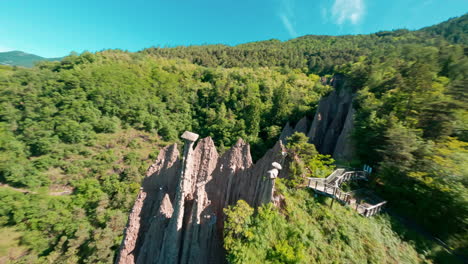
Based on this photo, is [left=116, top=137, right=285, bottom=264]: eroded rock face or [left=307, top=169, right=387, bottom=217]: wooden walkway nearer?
[left=116, top=137, right=285, bottom=264]: eroded rock face

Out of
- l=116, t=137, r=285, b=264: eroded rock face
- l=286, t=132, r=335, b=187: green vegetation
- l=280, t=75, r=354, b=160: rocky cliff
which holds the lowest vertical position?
l=116, t=137, r=285, b=264: eroded rock face

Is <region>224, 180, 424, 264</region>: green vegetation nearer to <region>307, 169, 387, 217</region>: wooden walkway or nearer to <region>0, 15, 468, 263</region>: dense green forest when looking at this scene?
<region>0, 15, 468, 263</region>: dense green forest

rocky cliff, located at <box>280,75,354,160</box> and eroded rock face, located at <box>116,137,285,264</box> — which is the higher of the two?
rocky cliff, located at <box>280,75,354,160</box>

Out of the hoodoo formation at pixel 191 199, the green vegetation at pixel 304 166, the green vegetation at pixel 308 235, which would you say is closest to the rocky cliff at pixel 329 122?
the green vegetation at pixel 304 166

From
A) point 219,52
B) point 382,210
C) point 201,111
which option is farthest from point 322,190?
point 219,52

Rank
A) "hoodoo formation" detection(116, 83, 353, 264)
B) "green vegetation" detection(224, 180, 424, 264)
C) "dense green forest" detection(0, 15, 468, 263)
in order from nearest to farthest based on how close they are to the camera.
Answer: "green vegetation" detection(224, 180, 424, 264) < "hoodoo formation" detection(116, 83, 353, 264) < "dense green forest" detection(0, 15, 468, 263)

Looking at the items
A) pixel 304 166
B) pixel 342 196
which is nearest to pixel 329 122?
pixel 304 166

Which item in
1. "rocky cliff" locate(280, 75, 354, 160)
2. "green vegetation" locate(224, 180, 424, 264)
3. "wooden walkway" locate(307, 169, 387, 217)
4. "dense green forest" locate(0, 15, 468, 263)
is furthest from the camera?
"rocky cliff" locate(280, 75, 354, 160)

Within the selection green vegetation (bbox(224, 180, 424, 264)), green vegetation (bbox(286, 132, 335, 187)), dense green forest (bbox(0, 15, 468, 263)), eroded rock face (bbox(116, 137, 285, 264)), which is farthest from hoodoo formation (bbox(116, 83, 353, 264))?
dense green forest (bbox(0, 15, 468, 263))
